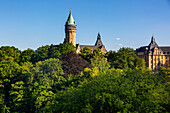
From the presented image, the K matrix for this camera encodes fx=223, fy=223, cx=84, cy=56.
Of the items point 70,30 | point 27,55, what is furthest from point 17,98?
point 70,30

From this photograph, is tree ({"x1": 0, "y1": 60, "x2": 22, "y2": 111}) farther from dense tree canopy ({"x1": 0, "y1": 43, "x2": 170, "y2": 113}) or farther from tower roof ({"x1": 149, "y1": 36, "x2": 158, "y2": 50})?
tower roof ({"x1": 149, "y1": 36, "x2": 158, "y2": 50})

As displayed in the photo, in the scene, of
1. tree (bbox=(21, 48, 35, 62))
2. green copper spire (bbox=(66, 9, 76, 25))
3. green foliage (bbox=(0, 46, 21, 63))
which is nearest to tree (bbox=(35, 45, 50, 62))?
tree (bbox=(21, 48, 35, 62))

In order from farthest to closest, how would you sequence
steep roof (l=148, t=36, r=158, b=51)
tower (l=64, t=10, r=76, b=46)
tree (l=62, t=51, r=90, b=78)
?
1. steep roof (l=148, t=36, r=158, b=51)
2. tower (l=64, t=10, r=76, b=46)
3. tree (l=62, t=51, r=90, b=78)

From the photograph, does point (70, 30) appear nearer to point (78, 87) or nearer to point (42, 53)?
point (42, 53)

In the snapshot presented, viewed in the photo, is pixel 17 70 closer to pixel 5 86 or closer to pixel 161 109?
pixel 5 86

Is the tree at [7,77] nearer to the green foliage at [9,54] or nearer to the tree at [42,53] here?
the tree at [42,53]

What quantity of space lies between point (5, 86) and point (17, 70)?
3.67m

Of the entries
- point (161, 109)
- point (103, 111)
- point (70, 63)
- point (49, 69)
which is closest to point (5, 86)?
point (49, 69)

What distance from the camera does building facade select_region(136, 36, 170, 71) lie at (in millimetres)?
85250

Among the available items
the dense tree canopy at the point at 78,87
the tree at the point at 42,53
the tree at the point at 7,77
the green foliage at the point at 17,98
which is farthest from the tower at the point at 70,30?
the green foliage at the point at 17,98

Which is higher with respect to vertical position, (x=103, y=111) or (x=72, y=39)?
(x=72, y=39)

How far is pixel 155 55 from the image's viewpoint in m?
85.4

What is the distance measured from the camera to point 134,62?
2143 inches

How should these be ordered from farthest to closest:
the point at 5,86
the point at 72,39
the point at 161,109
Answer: the point at 72,39 < the point at 5,86 < the point at 161,109
